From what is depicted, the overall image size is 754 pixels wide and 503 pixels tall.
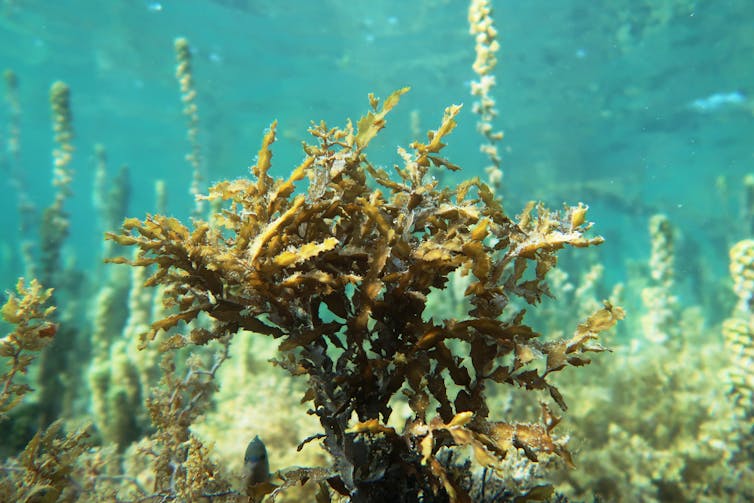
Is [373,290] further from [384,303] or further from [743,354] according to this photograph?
[743,354]

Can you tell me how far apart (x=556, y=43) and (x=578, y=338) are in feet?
62.4

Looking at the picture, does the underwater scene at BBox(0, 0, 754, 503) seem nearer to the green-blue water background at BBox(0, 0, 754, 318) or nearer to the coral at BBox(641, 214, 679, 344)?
the coral at BBox(641, 214, 679, 344)

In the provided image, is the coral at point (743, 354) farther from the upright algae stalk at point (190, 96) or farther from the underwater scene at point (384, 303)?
the upright algae stalk at point (190, 96)

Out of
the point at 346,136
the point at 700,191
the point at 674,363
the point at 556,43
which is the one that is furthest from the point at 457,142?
the point at 346,136

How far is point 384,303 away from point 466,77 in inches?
872

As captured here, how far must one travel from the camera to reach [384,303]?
1.95 metres

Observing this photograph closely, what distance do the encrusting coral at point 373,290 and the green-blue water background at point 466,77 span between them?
10.6m

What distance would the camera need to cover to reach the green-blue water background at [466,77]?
650 inches

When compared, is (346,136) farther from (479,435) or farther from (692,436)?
(692,436)

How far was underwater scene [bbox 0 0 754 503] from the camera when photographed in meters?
1.96

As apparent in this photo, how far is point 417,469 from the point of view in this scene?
1.99 metres

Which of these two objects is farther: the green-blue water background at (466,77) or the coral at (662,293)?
the green-blue water background at (466,77)

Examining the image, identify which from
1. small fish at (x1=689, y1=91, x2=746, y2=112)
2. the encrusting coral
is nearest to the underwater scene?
the encrusting coral

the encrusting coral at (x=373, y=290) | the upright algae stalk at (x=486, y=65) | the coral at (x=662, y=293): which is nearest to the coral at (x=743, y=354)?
the upright algae stalk at (x=486, y=65)
